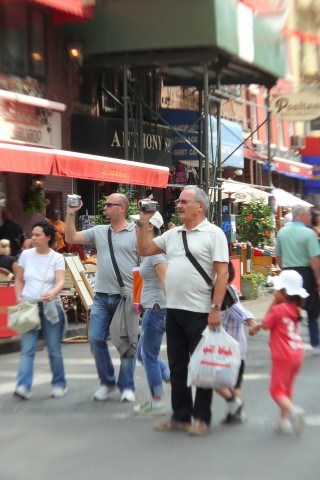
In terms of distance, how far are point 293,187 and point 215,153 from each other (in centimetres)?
1465

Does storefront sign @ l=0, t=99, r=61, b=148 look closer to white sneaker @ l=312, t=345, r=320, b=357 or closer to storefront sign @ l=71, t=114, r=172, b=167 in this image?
storefront sign @ l=71, t=114, r=172, b=167

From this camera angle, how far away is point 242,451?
237 inches

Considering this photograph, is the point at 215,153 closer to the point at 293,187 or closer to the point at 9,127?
the point at 9,127

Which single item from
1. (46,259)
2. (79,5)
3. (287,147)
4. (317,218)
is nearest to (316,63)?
(287,147)

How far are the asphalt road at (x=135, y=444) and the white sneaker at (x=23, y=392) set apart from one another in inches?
2.6

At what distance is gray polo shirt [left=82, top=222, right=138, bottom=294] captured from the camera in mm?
7684

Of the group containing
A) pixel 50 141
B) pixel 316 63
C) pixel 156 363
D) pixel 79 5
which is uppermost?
pixel 316 63

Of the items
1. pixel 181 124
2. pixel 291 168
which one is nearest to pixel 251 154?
pixel 291 168

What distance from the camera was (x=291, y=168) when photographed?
103ft

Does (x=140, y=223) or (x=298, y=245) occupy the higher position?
(x=140, y=223)

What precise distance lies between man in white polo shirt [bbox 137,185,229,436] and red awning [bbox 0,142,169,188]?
18.6 feet

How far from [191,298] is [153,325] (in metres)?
0.93

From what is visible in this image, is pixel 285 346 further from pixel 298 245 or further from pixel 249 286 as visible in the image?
pixel 249 286

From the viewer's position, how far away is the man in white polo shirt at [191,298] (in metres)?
6.39
